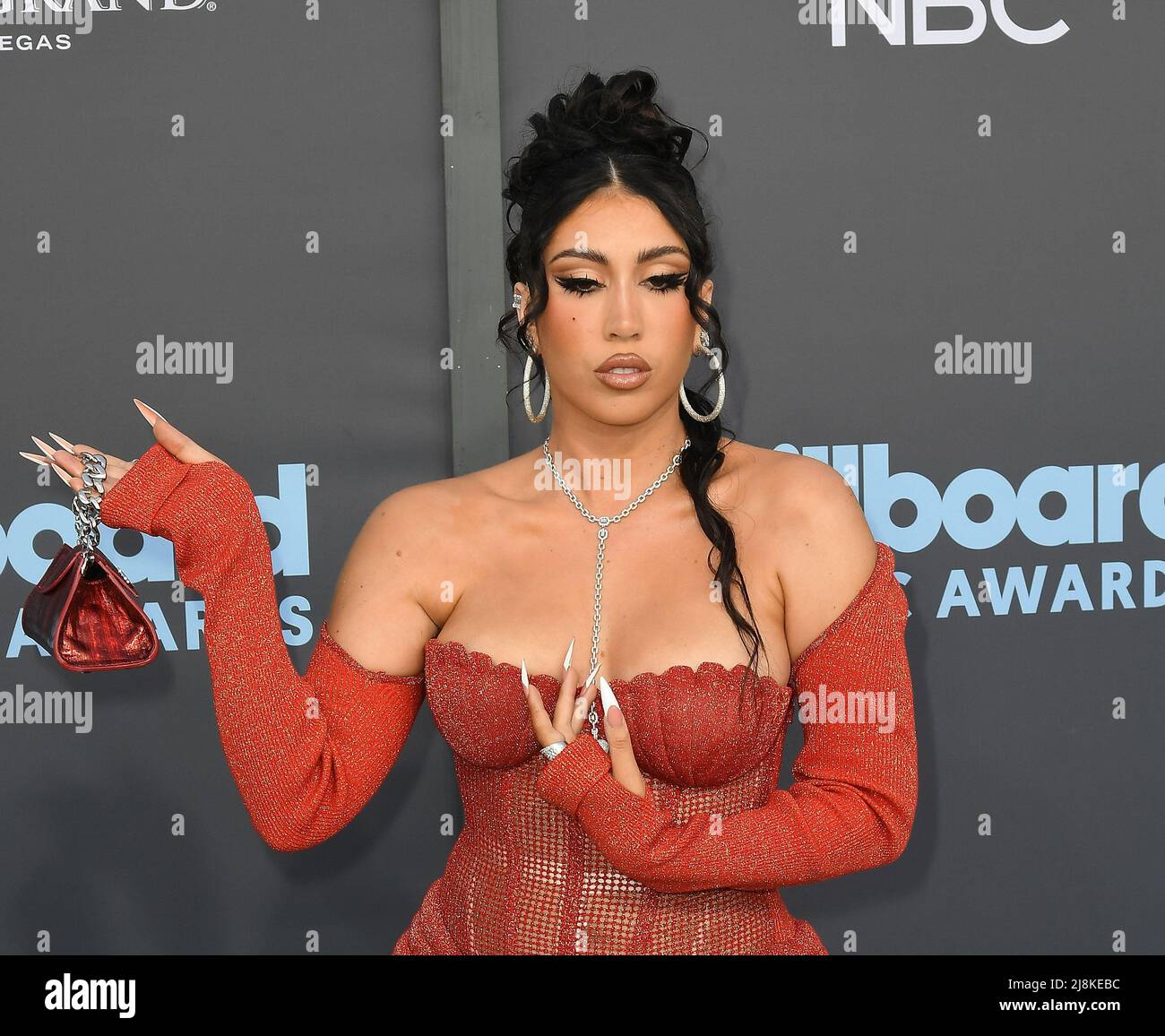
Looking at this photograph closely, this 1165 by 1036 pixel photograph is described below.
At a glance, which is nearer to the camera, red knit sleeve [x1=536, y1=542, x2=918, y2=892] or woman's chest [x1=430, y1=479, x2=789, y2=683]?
red knit sleeve [x1=536, y1=542, x2=918, y2=892]

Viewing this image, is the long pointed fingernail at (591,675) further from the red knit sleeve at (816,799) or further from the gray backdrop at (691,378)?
the gray backdrop at (691,378)

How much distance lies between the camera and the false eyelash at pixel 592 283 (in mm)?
2172

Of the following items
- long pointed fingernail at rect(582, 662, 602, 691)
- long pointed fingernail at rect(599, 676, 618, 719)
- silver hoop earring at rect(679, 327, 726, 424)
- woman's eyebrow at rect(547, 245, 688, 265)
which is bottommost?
long pointed fingernail at rect(599, 676, 618, 719)

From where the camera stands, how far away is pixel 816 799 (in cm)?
199

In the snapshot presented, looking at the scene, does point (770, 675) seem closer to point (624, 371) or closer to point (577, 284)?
point (624, 371)

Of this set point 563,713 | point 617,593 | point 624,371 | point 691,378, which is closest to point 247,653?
point 563,713

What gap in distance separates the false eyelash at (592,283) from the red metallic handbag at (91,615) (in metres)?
0.86

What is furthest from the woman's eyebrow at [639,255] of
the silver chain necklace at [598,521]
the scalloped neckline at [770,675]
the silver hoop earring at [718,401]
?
the scalloped neckline at [770,675]

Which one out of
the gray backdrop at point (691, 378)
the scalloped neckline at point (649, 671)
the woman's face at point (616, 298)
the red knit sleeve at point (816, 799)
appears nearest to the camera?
the red knit sleeve at point (816, 799)

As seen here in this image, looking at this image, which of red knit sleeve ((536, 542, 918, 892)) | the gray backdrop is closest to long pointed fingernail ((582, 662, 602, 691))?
red knit sleeve ((536, 542, 918, 892))

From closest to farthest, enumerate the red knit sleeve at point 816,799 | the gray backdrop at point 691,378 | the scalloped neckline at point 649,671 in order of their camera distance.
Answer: the red knit sleeve at point 816,799
the scalloped neckline at point 649,671
the gray backdrop at point 691,378

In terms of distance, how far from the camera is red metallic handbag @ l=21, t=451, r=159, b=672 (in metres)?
2.09

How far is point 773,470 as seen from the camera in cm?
224

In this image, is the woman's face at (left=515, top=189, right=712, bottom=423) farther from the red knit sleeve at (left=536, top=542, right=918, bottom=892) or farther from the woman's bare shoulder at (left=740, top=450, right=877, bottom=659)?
the red knit sleeve at (left=536, top=542, right=918, bottom=892)
